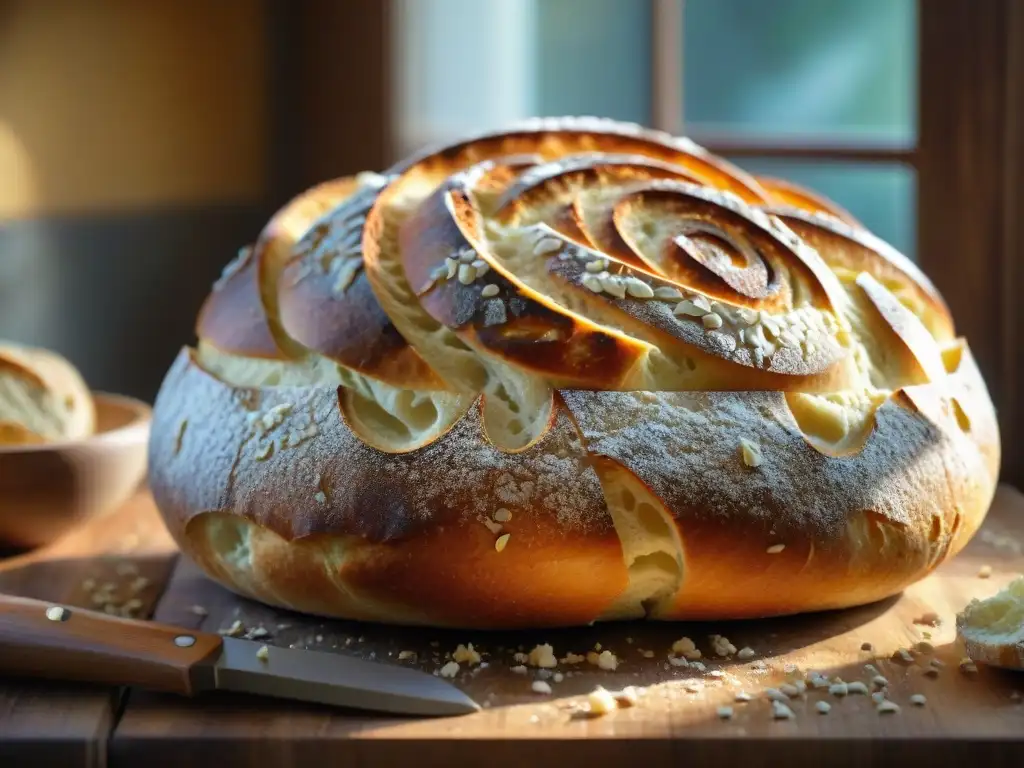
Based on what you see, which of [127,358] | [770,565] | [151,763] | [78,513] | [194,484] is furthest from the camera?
[127,358]

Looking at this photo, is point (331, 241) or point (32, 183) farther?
point (32, 183)

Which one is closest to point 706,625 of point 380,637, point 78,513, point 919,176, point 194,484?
point 380,637

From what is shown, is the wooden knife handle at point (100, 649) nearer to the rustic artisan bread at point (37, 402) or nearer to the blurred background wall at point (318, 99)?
the rustic artisan bread at point (37, 402)

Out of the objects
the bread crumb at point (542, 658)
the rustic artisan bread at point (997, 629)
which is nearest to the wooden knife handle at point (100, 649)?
the bread crumb at point (542, 658)

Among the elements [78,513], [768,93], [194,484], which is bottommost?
[78,513]

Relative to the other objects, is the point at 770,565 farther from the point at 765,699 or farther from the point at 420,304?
the point at 420,304

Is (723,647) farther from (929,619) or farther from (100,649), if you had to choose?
(100,649)
